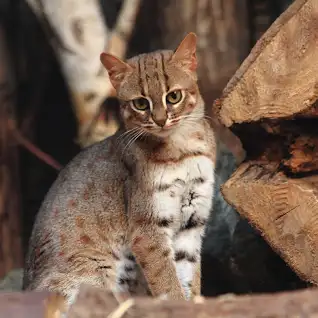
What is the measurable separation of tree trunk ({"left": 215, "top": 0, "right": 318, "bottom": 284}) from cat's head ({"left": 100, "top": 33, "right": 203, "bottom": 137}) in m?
0.17

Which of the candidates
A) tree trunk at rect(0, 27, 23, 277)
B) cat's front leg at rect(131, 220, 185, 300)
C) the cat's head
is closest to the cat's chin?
the cat's head

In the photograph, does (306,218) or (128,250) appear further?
(128,250)

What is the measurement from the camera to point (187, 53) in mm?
2910

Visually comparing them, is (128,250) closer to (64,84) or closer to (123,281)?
(123,281)

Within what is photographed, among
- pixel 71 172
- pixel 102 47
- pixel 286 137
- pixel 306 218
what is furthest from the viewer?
pixel 102 47

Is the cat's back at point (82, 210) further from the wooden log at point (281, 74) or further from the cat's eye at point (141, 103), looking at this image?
the wooden log at point (281, 74)

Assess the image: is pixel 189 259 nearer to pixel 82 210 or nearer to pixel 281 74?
pixel 82 210

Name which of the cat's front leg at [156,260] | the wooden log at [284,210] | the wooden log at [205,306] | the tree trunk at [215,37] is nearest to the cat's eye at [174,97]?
the wooden log at [284,210]

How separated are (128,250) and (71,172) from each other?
444mm

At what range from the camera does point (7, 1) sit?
177 inches

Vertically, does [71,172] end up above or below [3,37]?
below

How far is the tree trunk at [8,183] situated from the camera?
14.0ft

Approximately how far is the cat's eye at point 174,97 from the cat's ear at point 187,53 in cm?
14

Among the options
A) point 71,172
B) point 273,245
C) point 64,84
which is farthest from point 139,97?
point 64,84
